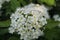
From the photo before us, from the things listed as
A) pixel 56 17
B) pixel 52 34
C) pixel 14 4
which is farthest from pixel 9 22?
pixel 56 17

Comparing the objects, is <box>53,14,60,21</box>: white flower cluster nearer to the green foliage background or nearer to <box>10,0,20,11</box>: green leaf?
the green foliage background

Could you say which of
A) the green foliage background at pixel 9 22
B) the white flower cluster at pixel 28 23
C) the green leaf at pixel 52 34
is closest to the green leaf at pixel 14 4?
the green foliage background at pixel 9 22

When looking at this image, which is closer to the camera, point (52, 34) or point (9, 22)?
point (52, 34)

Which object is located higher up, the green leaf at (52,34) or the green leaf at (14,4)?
the green leaf at (14,4)

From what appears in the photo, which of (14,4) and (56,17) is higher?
(14,4)

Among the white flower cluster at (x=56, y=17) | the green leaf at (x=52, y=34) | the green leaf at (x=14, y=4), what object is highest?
the green leaf at (x=14, y=4)

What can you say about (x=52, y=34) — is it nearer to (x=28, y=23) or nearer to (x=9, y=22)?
(x=28, y=23)

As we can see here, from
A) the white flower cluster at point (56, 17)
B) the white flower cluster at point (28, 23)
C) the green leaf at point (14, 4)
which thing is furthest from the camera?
the white flower cluster at point (56, 17)

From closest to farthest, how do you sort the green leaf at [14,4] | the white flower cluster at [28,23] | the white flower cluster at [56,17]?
the white flower cluster at [28,23]
the green leaf at [14,4]
the white flower cluster at [56,17]

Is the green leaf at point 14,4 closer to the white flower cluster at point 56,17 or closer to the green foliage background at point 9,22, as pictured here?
the green foliage background at point 9,22
